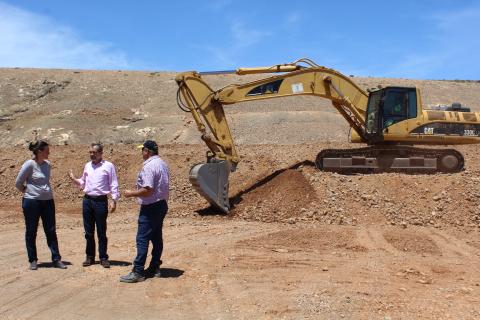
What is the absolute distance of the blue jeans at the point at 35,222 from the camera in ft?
26.8

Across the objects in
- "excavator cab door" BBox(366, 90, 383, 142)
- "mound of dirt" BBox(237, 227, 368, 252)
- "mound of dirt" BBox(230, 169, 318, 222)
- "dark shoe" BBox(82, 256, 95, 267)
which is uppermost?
"excavator cab door" BBox(366, 90, 383, 142)

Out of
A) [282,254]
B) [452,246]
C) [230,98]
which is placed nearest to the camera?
[282,254]

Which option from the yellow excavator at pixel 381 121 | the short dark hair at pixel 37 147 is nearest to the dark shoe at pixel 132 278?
the short dark hair at pixel 37 147

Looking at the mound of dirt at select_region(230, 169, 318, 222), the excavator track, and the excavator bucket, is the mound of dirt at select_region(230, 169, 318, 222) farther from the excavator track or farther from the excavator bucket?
the excavator track

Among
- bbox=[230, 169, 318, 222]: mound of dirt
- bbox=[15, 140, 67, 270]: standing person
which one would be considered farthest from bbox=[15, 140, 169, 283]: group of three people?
bbox=[230, 169, 318, 222]: mound of dirt

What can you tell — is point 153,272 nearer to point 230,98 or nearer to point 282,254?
point 282,254

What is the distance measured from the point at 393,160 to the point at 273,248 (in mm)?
7472

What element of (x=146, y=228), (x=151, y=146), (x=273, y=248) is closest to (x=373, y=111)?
(x=273, y=248)

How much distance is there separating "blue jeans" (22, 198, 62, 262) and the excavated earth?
0.28 meters

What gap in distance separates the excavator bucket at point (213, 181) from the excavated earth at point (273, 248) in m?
0.41

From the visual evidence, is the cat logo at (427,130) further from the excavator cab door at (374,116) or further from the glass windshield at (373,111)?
the glass windshield at (373,111)

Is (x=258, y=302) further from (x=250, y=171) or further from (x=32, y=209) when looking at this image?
(x=250, y=171)

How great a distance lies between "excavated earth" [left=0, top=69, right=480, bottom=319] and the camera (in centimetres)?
643

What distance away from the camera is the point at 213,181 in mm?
13164
